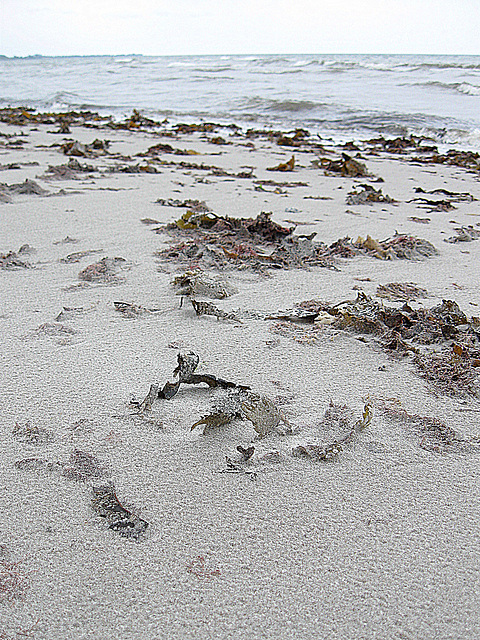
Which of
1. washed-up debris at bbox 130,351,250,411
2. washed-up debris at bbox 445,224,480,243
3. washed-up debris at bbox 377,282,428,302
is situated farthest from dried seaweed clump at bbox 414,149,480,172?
washed-up debris at bbox 130,351,250,411

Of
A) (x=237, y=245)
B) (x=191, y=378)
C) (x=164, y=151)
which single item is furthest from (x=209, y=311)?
(x=164, y=151)

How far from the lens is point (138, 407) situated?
1.38 m

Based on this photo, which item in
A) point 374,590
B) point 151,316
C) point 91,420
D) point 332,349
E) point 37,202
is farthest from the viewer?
point 37,202

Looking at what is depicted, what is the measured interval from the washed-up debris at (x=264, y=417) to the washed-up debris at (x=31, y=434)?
44cm

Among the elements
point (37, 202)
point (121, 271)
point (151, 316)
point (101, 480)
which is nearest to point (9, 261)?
point (121, 271)

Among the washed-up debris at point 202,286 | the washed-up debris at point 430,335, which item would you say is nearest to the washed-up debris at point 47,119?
the washed-up debris at point 202,286

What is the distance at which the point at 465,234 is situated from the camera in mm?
3115

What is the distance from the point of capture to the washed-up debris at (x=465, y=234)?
302 centimetres

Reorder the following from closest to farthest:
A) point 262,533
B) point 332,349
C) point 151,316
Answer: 1. point 262,533
2. point 332,349
3. point 151,316

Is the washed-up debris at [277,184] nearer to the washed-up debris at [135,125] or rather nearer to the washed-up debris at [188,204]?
the washed-up debris at [188,204]

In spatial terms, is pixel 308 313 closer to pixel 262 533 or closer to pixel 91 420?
pixel 91 420

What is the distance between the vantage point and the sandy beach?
0.90 metres

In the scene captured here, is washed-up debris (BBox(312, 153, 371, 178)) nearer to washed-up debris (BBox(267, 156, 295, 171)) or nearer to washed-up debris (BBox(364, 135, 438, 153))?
washed-up debris (BBox(267, 156, 295, 171))

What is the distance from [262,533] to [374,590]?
215 mm
